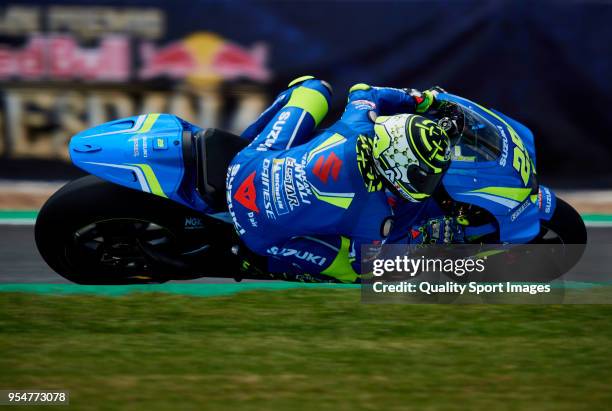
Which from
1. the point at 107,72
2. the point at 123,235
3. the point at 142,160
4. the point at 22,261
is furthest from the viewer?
the point at 107,72

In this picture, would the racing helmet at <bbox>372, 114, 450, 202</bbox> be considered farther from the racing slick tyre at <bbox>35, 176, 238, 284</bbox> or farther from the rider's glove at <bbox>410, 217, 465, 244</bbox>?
the racing slick tyre at <bbox>35, 176, 238, 284</bbox>

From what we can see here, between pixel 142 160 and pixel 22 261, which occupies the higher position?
pixel 142 160

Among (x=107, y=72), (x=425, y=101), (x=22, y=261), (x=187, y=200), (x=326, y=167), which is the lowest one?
(x=22, y=261)

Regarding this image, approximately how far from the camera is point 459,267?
5211 millimetres

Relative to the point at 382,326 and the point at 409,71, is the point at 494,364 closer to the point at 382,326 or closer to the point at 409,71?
the point at 382,326

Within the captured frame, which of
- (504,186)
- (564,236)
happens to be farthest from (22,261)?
(564,236)

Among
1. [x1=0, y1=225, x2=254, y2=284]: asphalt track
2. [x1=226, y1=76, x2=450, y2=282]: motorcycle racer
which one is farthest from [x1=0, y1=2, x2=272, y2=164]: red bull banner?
[x1=226, y1=76, x2=450, y2=282]: motorcycle racer

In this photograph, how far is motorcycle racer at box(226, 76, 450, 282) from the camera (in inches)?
181

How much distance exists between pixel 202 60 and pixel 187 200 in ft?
9.54

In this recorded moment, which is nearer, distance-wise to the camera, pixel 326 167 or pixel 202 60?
pixel 326 167

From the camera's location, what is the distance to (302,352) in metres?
5.05

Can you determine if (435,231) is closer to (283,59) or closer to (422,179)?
(422,179)

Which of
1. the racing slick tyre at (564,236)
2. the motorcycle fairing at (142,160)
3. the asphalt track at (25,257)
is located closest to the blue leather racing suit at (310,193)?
the motorcycle fairing at (142,160)

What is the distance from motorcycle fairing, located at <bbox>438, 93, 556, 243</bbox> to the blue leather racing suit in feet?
1.43
